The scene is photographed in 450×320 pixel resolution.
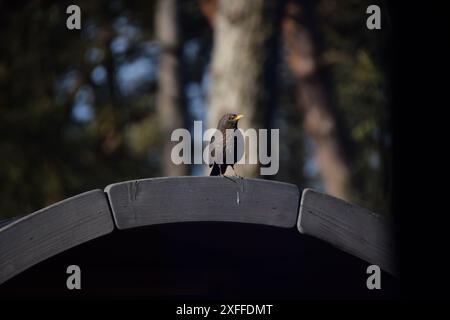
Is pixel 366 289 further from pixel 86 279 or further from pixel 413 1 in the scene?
pixel 413 1

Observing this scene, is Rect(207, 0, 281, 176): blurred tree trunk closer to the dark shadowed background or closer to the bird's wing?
the bird's wing

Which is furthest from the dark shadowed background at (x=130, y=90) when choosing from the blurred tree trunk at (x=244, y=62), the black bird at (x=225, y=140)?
the black bird at (x=225, y=140)

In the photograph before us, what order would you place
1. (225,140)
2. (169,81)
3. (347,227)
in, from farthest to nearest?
(169,81) → (225,140) → (347,227)

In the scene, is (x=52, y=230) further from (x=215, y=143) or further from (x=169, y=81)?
(x=169, y=81)

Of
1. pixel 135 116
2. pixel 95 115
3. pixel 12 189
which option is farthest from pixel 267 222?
pixel 135 116

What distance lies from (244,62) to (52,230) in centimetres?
596

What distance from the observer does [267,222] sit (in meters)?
3.19

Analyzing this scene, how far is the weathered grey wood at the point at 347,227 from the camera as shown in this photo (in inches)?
128

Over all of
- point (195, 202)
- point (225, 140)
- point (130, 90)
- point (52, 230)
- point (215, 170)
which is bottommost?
point (52, 230)

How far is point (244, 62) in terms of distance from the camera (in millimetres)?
8883

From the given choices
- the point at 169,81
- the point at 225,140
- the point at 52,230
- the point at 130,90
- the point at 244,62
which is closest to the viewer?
the point at 52,230

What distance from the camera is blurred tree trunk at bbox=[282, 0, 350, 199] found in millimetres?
16812

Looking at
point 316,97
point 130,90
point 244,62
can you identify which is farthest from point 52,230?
point 130,90
